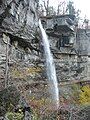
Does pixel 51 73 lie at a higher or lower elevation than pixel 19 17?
lower

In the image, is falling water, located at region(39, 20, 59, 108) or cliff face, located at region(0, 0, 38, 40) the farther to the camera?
falling water, located at region(39, 20, 59, 108)

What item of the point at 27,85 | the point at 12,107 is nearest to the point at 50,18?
the point at 27,85

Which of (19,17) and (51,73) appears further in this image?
(51,73)

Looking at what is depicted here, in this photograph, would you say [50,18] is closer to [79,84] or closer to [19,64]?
[79,84]

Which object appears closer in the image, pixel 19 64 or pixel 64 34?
pixel 19 64

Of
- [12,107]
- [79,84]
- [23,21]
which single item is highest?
[23,21]

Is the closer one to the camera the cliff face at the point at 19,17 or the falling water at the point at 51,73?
the cliff face at the point at 19,17

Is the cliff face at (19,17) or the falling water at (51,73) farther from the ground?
the cliff face at (19,17)

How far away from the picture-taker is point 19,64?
23172 mm

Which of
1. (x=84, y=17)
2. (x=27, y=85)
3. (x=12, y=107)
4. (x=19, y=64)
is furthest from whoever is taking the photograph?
(x=84, y=17)

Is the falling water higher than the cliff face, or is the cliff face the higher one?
the cliff face

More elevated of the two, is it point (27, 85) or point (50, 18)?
point (50, 18)

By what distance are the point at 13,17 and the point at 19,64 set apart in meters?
3.54

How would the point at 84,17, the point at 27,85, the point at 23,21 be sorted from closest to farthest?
the point at 27,85 < the point at 23,21 < the point at 84,17
